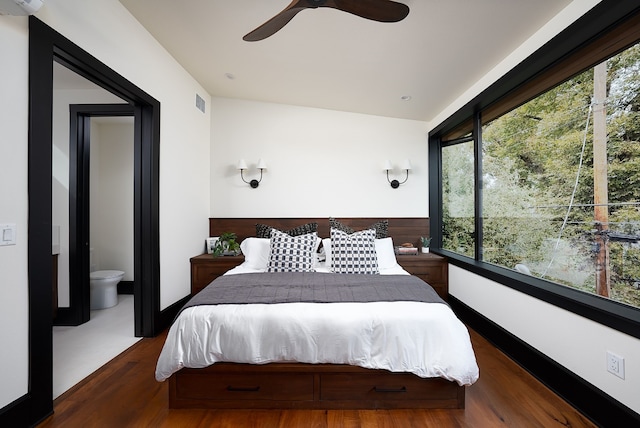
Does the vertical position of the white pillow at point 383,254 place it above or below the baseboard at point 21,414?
above

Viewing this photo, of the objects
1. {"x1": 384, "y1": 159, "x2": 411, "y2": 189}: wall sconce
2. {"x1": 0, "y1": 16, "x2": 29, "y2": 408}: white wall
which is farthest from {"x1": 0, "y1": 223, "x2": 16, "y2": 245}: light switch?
{"x1": 384, "y1": 159, "x2": 411, "y2": 189}: wall sconce

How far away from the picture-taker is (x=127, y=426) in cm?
171

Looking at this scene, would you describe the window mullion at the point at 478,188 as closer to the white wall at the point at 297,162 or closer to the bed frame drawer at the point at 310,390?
Result: the white wall at the point at 297,162

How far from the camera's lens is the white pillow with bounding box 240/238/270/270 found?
3.29m

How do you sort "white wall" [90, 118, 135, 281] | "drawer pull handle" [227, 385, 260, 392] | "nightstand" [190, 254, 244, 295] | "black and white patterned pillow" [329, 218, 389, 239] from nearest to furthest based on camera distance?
"drawer pull handle" [227, 385, 260, 392], "nightstand" [190, 254, 244, 295], "black and white patterned pillow" [329, 218, 389, 239], "white wall" [90, 118, 135, 281]

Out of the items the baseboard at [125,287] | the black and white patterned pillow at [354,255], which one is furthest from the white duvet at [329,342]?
the baseboard at [125,287]

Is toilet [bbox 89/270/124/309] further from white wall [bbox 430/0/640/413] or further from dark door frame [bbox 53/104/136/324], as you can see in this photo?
white wall [bbox 430/0/640/413]

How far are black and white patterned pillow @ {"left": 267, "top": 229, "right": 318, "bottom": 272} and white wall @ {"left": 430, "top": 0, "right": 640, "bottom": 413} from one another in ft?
5.72

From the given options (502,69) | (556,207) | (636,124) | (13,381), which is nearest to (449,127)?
(502,69)

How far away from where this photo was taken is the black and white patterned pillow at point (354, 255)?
3010mm

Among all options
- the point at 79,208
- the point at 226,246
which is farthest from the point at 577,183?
the point at 79,208

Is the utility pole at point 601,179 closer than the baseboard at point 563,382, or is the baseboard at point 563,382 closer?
the baseboard at point 563,382

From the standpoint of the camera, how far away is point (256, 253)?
3348mm

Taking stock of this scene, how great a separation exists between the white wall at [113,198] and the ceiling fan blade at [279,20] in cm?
341
